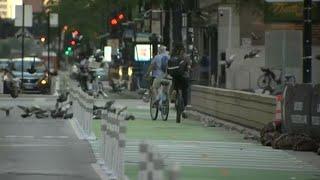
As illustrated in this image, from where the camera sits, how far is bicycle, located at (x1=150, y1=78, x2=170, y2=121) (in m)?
21.9

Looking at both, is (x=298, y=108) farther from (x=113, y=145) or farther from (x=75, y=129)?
(x=75, y=129)

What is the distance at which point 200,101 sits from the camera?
24672mm

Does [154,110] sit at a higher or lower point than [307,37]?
lower

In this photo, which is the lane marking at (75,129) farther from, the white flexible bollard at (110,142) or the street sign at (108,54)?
the street sign at (108,54)

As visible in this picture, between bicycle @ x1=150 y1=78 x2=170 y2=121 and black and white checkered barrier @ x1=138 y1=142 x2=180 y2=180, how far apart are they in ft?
46.9

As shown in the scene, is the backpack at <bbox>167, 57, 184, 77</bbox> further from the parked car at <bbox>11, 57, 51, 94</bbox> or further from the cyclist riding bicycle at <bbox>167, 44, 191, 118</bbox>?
the parked car at <bbox>11, 57, 51, 94</bbox>

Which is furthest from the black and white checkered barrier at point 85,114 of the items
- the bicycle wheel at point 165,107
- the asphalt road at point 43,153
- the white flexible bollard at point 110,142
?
the white flexible bollard at point 110,142

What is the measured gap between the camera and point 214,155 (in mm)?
14484

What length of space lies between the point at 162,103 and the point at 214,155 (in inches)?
304

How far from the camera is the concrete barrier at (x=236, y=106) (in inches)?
690

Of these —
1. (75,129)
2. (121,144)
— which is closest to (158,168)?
(121,144)

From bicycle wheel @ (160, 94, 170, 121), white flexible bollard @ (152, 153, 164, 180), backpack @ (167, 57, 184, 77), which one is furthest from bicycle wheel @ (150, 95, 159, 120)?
white flexible bollard @ (152, 153, 164, 180)

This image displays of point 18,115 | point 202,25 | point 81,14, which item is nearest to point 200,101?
point 18,115

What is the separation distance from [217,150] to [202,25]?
3226 cm
